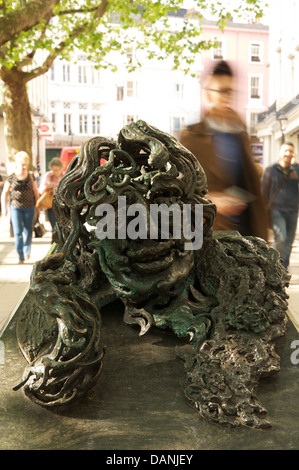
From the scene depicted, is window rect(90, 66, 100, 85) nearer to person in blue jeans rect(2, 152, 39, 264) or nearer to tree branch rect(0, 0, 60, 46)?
tree branch rect(0, 0, 60, 46)

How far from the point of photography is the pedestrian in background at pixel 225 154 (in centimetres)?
384

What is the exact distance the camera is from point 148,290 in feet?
7.06

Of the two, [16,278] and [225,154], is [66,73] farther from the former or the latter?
[225,154]

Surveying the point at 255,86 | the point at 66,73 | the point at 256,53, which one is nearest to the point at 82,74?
the point at 66,73

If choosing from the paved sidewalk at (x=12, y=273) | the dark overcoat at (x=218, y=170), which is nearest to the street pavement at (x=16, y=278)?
the paved sidewalk at (x=12, y=273)

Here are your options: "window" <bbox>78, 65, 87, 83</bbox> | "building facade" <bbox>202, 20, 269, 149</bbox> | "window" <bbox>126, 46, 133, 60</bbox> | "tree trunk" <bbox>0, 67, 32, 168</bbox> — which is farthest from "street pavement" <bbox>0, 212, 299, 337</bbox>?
"window" <bbox>78, 65, 87, 83</bbox>

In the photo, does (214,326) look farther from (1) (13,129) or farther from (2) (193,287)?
(1) (13,129)

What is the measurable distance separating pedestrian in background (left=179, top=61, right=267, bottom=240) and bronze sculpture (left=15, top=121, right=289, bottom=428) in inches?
57.4

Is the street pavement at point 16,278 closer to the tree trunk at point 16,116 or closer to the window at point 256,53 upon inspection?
the tree trunk at point 16,116

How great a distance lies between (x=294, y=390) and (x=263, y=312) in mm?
336

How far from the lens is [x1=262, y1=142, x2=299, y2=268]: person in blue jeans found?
6586 millimetres

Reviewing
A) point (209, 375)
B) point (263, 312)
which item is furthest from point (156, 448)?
point (263, 312)

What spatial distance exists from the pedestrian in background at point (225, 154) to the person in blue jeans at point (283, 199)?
2.73 metres

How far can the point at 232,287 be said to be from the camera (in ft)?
7.57
